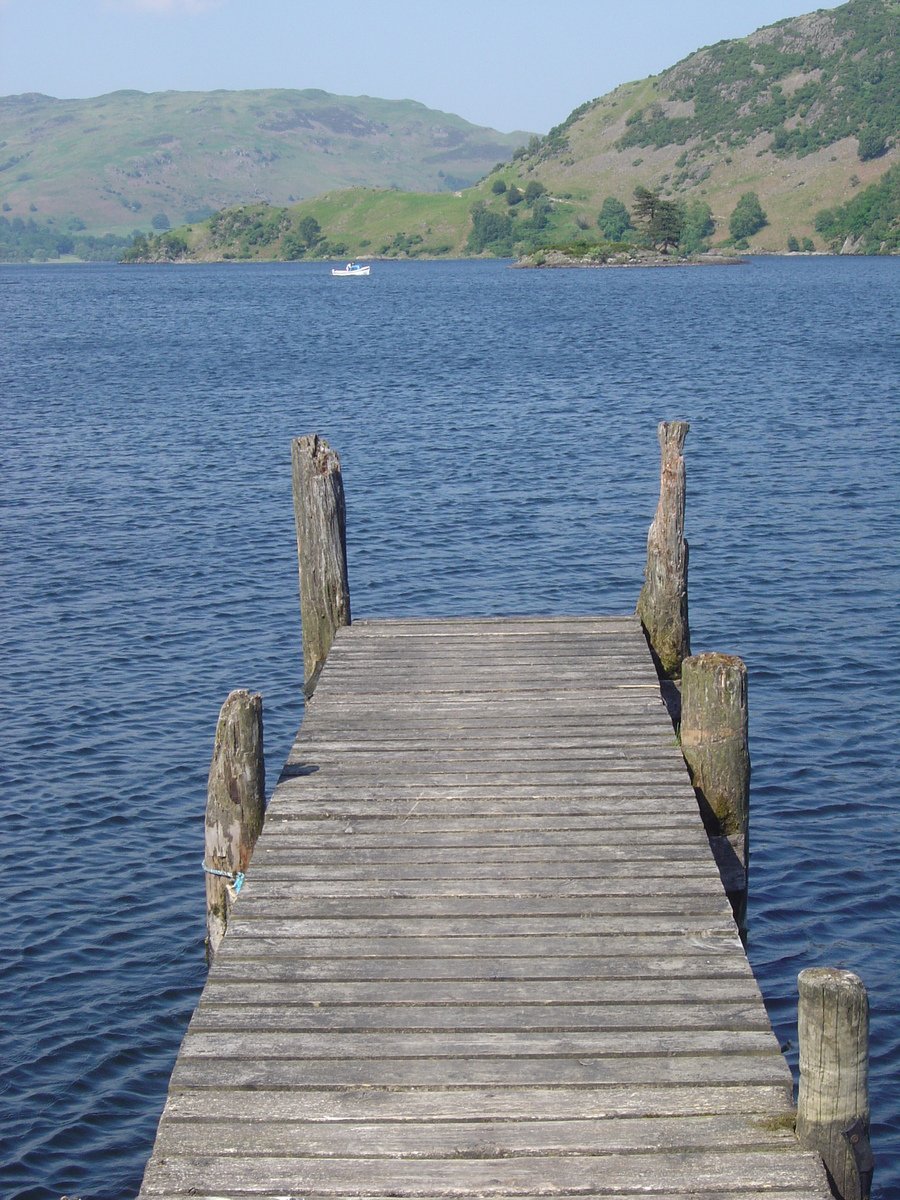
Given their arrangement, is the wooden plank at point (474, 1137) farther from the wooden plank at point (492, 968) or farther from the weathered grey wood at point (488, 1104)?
the wooden plank at point (492, 968)

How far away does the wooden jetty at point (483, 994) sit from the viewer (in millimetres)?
6250

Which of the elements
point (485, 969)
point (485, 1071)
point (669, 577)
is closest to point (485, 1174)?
point (485, 1071)

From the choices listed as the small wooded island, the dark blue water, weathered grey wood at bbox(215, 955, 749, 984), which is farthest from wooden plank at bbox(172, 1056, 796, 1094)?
the small wooded island

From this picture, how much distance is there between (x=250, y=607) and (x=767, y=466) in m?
16.3

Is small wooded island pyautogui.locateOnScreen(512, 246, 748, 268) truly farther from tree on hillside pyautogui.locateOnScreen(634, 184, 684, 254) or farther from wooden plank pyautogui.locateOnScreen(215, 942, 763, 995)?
wooden plank pyautogui.locateOnScreen(215, 942, 763, 995)

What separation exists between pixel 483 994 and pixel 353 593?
16.7 metres

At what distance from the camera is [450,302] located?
4567 inches

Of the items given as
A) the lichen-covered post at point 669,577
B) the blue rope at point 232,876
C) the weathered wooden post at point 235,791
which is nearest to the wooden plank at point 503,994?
the blue rope at point 232,876

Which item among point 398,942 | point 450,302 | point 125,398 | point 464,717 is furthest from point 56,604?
point 450,302

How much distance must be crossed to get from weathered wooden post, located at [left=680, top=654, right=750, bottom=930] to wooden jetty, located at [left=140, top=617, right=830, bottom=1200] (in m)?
0.24

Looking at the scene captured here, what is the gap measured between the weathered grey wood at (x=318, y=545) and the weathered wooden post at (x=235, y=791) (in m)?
3.64

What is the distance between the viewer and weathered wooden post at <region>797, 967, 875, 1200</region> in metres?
6.48

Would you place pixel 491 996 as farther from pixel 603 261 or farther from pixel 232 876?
pixel 603 261

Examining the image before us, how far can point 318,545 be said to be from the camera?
13.7 m
